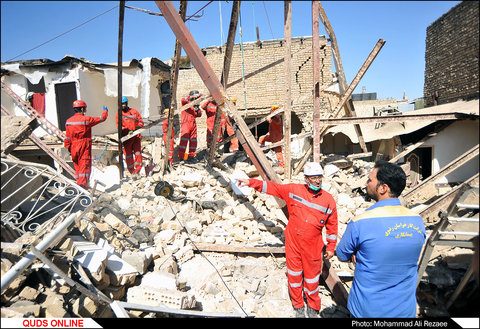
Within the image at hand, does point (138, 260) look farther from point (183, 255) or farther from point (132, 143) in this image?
point (132, 143)

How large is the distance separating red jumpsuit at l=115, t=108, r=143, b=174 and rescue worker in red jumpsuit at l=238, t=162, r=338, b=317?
4.16 metres

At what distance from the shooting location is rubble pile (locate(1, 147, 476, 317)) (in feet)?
7.50

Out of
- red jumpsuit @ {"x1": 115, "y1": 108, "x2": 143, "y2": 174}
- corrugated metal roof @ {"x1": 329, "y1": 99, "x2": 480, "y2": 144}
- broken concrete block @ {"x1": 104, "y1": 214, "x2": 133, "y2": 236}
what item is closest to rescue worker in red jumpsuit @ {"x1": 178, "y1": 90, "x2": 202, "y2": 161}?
red jumpsuit @ {"x1": 115, "y1": 108, "x2": 143, "y2": 174}

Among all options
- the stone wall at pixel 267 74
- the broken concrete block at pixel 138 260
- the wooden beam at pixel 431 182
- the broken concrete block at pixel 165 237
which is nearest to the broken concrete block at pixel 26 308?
the broken concrete block at pixel 138 260

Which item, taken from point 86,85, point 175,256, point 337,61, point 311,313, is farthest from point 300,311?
point 86,85

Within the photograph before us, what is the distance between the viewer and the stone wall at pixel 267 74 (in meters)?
10.5

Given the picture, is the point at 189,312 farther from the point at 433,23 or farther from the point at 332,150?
the point at 332,150

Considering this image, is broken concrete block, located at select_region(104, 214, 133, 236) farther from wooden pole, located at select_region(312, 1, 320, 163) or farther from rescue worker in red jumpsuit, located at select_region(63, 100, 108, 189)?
wooden pole, located at select_region(312, 1, 320, 163)

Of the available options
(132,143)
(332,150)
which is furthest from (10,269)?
(332,150)

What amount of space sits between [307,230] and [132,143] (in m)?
4.66

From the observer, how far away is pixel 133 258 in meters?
2.98

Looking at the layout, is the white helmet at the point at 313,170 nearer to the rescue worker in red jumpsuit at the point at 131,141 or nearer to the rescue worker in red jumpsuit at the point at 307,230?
the rescue worker in red jumpsuit at the point at 307,230

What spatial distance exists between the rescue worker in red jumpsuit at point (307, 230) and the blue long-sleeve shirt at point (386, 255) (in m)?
0.83

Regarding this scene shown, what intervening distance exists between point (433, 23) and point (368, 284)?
70.2 inches
